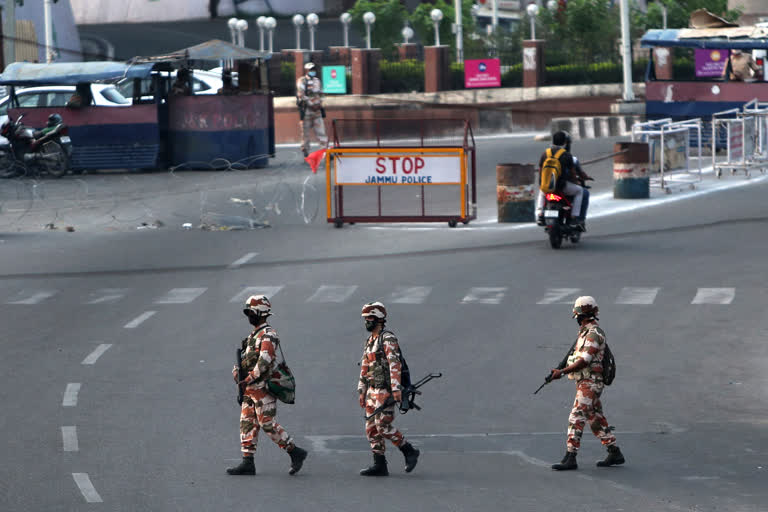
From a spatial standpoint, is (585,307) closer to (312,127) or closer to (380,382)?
(380,382)

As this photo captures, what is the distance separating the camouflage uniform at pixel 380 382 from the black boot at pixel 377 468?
7 centimetres

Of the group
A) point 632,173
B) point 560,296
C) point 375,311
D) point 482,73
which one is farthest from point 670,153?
point 482,73

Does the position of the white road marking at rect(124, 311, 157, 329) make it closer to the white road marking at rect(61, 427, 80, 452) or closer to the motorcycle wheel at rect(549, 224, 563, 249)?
the white road marking at rect(61, 427, 80, 452)

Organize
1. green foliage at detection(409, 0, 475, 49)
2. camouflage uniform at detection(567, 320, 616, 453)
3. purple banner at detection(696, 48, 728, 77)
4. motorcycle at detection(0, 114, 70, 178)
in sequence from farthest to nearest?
green foliage at detection(409, 0, 475, 49) < purple banner at detection(696, 48, 728, 77) < motorcycle at detection(0, 114, 70, 178) < camouflage uniform at detection(567, 320, 616, 453)

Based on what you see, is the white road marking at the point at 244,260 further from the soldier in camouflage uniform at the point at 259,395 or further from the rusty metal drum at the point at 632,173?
the soldier in camouflage uniform at the point at 259,395

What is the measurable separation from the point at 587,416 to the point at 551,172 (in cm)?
1143

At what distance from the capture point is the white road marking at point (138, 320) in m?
17.0

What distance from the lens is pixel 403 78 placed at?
54.2 metres

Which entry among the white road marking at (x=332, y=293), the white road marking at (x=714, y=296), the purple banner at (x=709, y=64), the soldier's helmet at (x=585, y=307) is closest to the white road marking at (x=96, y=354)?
the white road marking at (x=332, y=293)

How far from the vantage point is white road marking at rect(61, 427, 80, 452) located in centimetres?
1148

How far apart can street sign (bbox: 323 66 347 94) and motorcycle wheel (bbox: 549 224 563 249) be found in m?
31.5

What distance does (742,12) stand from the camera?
62.0m

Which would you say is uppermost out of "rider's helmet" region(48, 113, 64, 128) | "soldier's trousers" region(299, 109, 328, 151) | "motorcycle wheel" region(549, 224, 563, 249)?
"rider's helmet" region(48, 113, 64, 128)

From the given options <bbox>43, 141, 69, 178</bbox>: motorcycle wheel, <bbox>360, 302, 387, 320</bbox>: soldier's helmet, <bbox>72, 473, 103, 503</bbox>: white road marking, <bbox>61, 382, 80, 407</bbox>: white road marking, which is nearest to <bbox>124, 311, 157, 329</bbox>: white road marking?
<bbox>61, 382, 80, 407</bbox>: white road marking
